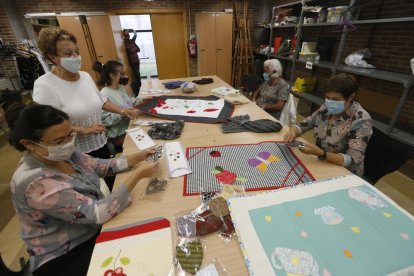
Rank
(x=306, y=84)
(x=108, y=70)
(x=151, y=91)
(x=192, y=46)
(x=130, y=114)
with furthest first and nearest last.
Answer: (x=192, y=46), (x=306, y=84), (x=151, y=91), (x=108, y=70), (x=130, y=114)

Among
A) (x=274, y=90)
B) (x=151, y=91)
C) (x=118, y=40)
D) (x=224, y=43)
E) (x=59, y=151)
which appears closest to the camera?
(x=59, y=151)

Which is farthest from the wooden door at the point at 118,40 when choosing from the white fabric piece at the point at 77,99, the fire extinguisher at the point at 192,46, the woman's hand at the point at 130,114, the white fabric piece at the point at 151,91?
the white fabric piece at the point at 77,99

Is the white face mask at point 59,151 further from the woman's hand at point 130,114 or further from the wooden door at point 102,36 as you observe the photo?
the wooden door at point 102,36

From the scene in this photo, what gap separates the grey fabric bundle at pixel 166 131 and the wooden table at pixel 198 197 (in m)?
0.04

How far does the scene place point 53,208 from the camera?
2.65 feet

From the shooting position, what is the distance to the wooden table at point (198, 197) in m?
0.75

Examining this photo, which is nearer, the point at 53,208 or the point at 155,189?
the point at 53,208

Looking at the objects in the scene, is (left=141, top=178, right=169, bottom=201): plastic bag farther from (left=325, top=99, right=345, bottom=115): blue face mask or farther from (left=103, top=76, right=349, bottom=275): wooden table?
(left=325, top=99, right=345, bottom=115): blue face mask

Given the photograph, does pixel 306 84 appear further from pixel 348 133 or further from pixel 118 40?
pixel 118 40

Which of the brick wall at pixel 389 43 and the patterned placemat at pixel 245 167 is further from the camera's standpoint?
the brick wall at pixel 389 43

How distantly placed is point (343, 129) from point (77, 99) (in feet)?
6.07

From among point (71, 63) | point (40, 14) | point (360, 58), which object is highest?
point (40, 14)

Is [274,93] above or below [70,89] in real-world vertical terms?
below

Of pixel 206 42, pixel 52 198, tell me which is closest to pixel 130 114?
pixel 52 198
